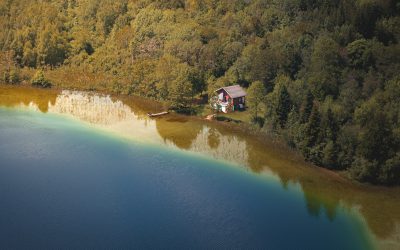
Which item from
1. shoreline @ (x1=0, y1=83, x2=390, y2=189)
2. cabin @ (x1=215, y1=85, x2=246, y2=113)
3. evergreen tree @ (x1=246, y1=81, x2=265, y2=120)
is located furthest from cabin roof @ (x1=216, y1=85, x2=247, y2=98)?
shoreline @ (x1=0, y1=83, x2=390, y2=189)

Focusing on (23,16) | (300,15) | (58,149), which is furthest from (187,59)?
(23,16)

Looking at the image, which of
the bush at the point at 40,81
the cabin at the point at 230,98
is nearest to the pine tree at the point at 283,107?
the cabin at the point at 230,98

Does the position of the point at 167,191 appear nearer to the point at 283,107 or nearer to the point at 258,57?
the point at 283,107

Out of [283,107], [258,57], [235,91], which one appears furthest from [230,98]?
[283,107]

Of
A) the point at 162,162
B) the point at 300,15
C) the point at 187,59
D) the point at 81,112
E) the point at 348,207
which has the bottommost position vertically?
the point at 348,207

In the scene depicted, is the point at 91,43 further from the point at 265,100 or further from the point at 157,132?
the point at 265,100

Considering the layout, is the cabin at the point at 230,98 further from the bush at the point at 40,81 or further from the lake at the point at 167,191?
the bush at the point at 40,81

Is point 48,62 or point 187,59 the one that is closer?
point 187,59

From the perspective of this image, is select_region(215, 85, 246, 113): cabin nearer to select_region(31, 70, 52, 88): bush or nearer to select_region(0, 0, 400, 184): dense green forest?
A: select_region(0, 0, 400, 184): dense green forest
